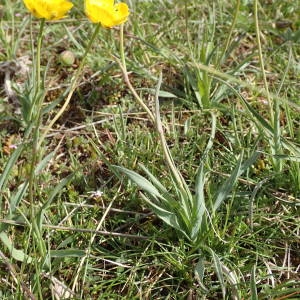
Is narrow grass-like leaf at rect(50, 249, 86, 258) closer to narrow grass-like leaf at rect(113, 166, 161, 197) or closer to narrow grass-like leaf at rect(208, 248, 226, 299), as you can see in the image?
narrow grass-like leaf at rect(113, 166, 161, 197)

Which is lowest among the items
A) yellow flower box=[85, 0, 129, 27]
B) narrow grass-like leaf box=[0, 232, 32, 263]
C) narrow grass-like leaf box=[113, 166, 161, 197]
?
narrow grass-like leaf box=[0, 232, 32, 263]

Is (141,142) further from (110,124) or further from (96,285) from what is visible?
(96,285)

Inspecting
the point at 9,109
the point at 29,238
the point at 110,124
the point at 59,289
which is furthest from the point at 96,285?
the point at 9,109

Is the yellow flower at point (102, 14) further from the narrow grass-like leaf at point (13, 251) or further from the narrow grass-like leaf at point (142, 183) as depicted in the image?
the narrow grass-like leaf at point (13, 251)

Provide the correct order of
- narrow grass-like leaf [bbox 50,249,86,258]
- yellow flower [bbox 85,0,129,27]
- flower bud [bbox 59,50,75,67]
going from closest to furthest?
yellow flower [bbox 85,0,129,27], narrow grass-like leaf [bbox 50,249,86,258], flower bud [bbox 59,50,75,67]

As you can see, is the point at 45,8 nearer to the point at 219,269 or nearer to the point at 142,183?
the point at 142,183

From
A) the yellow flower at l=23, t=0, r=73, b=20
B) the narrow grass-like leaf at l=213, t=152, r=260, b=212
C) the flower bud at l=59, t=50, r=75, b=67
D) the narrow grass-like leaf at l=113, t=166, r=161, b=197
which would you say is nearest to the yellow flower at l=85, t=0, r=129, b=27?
the yellow flower at l=23, t=0, r=73, b=20

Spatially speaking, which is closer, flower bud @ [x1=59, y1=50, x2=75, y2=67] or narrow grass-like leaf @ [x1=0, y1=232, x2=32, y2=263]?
narrow grass-like leaf @ [x1=0, y1=232, x2=32, y2=263]

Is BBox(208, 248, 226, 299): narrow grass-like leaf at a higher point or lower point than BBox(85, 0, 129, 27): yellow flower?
lower

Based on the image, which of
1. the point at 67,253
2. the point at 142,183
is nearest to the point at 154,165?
the point at 142,183
